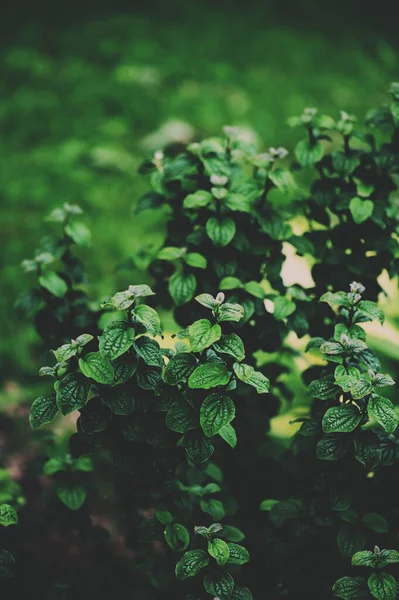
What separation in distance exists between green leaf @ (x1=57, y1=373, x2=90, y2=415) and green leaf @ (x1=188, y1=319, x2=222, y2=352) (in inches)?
11.2

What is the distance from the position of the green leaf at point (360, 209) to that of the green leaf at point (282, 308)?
0.32 m

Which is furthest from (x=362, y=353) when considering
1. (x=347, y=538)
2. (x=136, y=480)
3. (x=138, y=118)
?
(x=138, y=118)

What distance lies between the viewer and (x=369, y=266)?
1.94 metres

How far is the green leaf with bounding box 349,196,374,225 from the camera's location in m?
1.81

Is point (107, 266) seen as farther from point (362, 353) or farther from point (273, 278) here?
point (362, 353)

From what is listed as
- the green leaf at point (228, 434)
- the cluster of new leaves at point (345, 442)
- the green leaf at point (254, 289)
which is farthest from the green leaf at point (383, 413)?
the green leaf at point (254, 289)

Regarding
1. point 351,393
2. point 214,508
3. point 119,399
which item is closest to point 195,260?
point 119,399

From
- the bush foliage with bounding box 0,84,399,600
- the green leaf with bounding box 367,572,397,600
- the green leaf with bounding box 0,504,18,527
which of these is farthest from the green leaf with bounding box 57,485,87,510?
the green leaf with bounding box 367,572,397,600

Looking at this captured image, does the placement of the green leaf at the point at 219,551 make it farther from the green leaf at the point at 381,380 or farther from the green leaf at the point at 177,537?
the green leaf at the point at 381,380

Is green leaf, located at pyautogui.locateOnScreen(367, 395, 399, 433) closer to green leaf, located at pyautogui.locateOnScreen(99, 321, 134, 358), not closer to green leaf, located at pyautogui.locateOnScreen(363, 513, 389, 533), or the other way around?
green leaf, located at pyautogui.locateOnScreen(363, 513, 389, 533)

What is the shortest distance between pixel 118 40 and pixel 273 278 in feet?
15.4

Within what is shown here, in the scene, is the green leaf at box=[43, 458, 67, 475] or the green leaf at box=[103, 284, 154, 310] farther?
the green leaf at box=[43, 458, 67, 475]

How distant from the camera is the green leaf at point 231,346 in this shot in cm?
150

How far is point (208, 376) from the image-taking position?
1475mm
